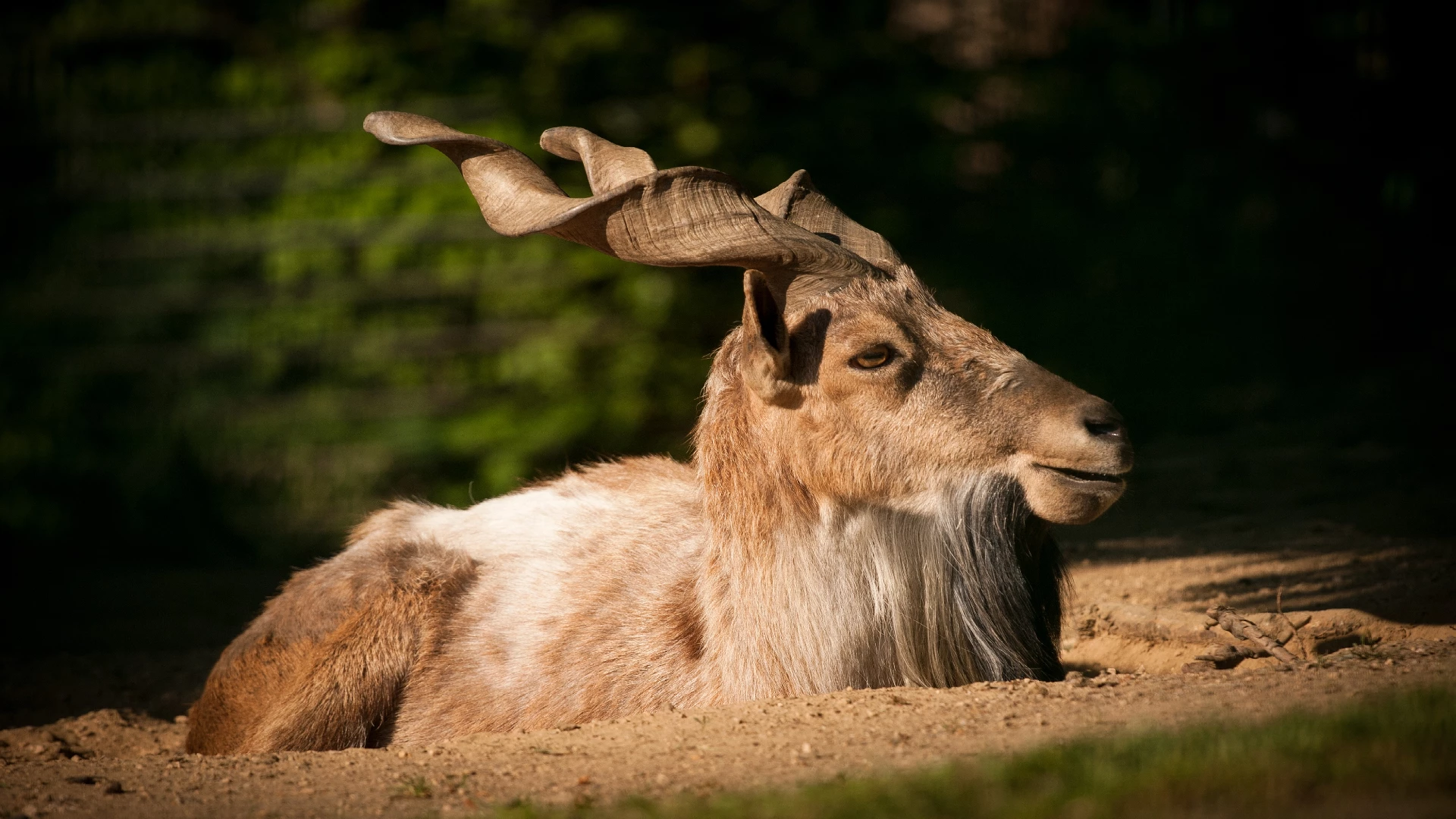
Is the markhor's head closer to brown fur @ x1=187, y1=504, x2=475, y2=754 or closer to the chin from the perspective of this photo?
the chin

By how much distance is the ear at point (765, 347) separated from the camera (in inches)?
166

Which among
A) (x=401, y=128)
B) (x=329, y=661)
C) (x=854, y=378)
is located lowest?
(x=329, y=661)

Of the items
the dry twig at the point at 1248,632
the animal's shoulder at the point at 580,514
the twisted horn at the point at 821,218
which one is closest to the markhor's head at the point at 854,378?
the twisted horn at the point at 821,218

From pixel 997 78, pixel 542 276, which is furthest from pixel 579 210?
pixel 997 78

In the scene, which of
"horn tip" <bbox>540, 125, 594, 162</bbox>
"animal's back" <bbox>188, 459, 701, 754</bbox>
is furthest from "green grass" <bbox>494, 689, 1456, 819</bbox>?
"horn tip" <bbox>540, 125, 594, 162</bbox>

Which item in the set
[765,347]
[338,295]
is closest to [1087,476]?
[765,347]

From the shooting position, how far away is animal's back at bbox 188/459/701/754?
4781 mm

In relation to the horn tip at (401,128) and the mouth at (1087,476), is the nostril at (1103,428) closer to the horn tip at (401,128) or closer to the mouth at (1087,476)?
the mouth at (1087,476)

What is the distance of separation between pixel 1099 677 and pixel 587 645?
5.80ft

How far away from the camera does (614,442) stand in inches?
338

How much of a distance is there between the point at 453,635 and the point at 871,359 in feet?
6.63

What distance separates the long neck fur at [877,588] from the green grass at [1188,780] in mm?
1183

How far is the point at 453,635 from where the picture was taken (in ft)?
16.9

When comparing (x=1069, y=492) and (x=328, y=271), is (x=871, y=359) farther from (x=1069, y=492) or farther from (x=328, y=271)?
(x=328, y=271)
